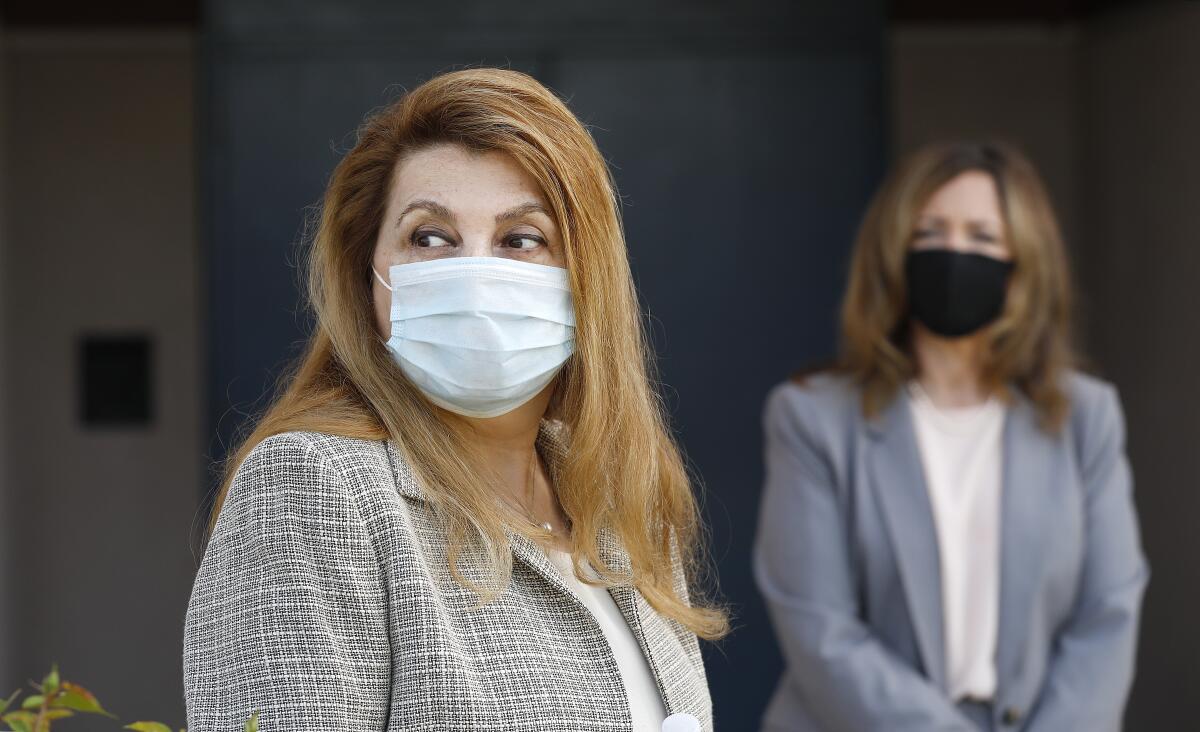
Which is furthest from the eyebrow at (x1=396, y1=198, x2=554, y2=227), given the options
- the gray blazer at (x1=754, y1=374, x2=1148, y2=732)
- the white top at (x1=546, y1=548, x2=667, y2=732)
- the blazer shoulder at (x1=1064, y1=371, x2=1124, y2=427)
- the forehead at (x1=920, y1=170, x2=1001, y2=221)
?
the blazer shoulder at (x1=1064, y1=371, x2=1124, y2=427)

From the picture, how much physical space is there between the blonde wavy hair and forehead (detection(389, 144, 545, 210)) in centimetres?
155

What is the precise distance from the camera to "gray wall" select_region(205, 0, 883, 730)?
435 cm

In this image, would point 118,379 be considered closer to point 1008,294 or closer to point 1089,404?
point 1008,294

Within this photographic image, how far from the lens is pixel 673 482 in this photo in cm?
198

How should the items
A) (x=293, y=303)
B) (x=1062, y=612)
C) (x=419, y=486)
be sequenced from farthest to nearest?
(x=293, y=303), (x=1062, y=612), (x=419, y=486)

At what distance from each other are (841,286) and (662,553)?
2659 millimetres

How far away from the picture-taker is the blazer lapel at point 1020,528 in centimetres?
284

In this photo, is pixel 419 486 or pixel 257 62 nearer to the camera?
pixel 419 486

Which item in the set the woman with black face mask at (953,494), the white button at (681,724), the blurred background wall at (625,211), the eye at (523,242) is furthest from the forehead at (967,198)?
the white button at (681,724)

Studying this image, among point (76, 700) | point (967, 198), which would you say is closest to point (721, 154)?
point (967, 198)

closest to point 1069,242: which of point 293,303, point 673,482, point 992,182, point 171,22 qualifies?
point 992,182

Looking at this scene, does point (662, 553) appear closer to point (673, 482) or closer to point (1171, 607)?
point (673, 482)

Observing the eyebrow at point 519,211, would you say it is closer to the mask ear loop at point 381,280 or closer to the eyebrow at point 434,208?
the eyebrow at point 434,208

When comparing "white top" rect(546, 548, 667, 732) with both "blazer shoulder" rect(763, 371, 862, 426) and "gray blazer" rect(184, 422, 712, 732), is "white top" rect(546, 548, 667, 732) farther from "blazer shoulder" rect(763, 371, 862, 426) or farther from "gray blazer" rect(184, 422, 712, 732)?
"blazer shoulder" rect(763, 371, 862, 426)
